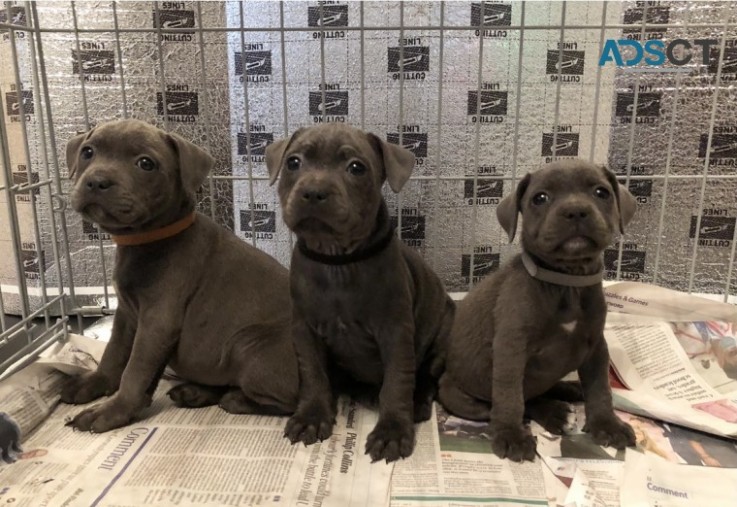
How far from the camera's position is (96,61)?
9.48 ft

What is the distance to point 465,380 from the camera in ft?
6.82

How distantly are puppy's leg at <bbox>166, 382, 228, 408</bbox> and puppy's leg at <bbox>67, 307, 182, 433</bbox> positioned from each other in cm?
20

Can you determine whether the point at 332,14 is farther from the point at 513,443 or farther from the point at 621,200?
the point at 513,443

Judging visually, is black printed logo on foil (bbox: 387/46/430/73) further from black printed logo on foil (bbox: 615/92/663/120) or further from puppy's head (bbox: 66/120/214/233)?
puppy's head (bbox: 66/120/214/233)

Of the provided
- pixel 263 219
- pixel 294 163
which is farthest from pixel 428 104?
pixel 294 163

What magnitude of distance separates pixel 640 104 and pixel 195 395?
2.35 meters

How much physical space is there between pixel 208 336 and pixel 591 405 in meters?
1.30

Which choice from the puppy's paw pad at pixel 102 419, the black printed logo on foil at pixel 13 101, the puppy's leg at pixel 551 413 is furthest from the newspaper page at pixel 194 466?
the black printed logo on foil at pixel 13 101

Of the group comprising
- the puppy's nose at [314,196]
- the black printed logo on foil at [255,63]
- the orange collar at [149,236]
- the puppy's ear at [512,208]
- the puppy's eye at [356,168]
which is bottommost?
the orange collar at [149,236]

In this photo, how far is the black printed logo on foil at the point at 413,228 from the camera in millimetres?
3008

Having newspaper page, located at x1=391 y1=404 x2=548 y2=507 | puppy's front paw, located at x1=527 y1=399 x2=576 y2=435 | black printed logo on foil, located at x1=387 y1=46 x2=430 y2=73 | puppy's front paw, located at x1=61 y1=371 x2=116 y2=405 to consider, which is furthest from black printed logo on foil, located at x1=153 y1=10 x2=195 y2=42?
puppy's front paw, located at x1=527 y1=399 x2=576 y2=435

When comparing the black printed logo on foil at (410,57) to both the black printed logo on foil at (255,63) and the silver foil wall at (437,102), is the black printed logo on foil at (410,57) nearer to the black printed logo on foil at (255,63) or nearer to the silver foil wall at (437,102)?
the silver foil wall at (437,102)

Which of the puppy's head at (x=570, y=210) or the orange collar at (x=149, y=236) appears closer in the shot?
the puppy's head at (x=570, y=210)

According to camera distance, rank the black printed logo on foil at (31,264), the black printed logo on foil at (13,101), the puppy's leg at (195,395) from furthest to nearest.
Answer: the black printed logo on foil at (31,264) < the black printed logo on foil at (13,101) < the puppy's leg at (195,395)
